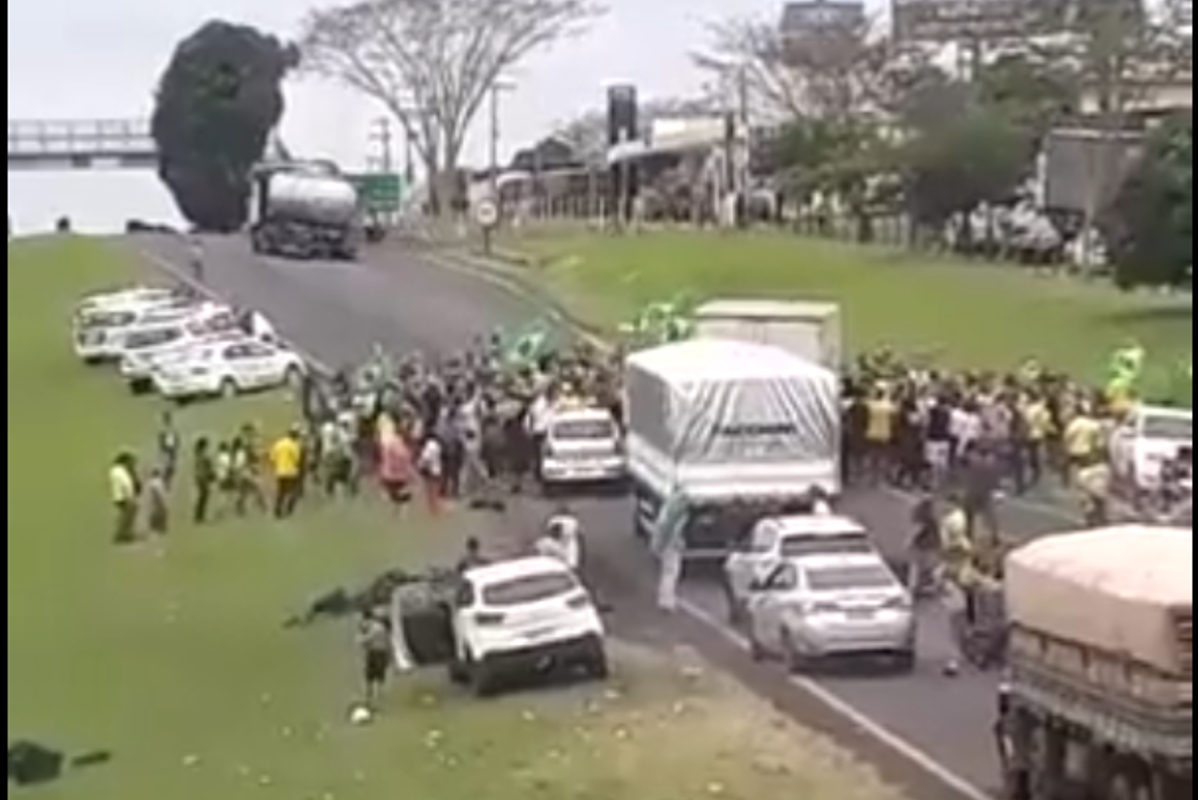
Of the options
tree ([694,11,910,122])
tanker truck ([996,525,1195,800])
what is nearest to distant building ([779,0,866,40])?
tree ([694,11,910,122])

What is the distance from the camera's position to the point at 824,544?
16.8 feet

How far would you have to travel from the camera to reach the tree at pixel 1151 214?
187 inches

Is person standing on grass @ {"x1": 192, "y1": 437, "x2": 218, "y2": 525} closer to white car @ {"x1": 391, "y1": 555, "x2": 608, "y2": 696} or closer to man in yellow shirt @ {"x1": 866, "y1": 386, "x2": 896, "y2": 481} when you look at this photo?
white car @ {"x1": 391, "y1": 555, "x2": 608, "y2": 696}

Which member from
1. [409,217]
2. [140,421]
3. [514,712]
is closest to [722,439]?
[409,217]

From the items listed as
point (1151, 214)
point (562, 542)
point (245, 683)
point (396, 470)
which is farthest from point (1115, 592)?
point (396, 470)

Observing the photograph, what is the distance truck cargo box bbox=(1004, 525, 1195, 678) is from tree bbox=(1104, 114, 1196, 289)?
2.63 feet

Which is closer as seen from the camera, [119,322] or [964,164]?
[119,322]

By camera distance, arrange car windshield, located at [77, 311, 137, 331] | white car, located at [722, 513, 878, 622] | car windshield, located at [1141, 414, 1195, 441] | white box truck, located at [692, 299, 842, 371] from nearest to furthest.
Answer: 1. white car, located at [722, 513, 878, 622]
2. car windshield, located at [1141, 414, 1195, 441]
3. car windshield, located at [77, 311, 137, 331]
4. white box truck, located at [692, 299, 842, 371]

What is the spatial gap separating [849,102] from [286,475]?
6.68ft

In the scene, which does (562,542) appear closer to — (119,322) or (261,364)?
(261,364)

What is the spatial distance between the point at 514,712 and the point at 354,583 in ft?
2.24

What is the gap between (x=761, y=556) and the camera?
515cm

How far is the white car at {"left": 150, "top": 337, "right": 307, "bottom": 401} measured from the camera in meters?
5.59

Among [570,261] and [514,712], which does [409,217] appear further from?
[514,712]
